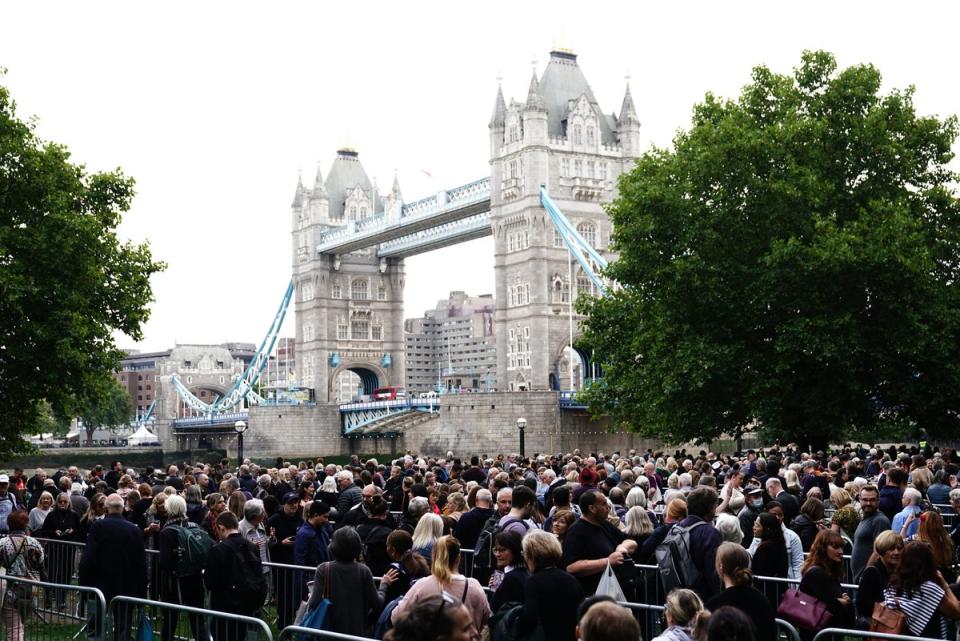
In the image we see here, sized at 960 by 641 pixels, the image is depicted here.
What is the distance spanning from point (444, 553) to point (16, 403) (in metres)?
22.0

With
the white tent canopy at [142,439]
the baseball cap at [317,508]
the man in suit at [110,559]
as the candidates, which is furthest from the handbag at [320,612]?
the white tent canopy at [142,439]

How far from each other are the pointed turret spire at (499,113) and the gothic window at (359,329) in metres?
26.9

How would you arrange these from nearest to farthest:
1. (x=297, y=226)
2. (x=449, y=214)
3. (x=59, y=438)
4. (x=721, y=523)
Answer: (x=721, y=523), (x=449, y=214), (x=297, y=226), (x=59, y=438)

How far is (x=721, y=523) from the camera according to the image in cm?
894

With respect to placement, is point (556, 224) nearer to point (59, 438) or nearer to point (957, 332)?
point (957, 332)

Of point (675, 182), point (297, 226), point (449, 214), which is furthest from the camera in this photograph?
point (297, 226)

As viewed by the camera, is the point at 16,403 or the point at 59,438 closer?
the point at 16,403

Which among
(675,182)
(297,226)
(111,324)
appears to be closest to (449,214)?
(297,226)

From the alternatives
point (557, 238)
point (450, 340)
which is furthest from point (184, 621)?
point (450, 340)

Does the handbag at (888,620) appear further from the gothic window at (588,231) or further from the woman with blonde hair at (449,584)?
the gothic window at (588,231)

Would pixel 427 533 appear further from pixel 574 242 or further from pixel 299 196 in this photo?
pixel 299 196

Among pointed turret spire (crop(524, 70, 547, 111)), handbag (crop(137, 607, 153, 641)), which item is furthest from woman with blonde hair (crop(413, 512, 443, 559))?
pointed turret spire (crop(524, 70, 547, 111))

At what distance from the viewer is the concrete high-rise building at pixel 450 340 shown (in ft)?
576

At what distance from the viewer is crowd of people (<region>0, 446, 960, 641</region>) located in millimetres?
7129
